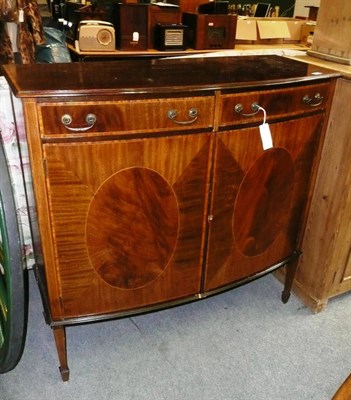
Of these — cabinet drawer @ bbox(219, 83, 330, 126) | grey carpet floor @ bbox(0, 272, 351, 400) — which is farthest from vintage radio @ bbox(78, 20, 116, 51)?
cabinet drawer @ bbox(219, 83, 330, 126)

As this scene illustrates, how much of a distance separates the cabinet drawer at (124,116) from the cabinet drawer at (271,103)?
64mm

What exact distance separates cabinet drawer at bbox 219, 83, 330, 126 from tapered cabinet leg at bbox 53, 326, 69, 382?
2.86 ft

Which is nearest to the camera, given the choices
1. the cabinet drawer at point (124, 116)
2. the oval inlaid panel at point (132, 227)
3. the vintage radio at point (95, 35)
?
the cabinet drawer at point (124, 116)

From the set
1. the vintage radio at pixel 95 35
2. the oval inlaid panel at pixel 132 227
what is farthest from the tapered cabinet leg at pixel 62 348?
the vintage radio at pixel 95 35

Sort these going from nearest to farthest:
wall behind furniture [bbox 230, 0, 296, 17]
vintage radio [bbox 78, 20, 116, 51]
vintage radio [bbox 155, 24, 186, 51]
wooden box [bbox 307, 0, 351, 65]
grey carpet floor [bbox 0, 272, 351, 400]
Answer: grey carpet floor [bbox 0, 272, 351, 400], wooden box [bbox 307, 0, 351, 65], vintage radio [bbox 78, 20, 116, 51], vintage radio [bbox 155, 24, 186, 51], wall behind furniture [bbox 230, 0, 296, 17]

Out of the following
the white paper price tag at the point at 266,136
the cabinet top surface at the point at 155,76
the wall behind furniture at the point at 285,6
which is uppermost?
the wall behind furniture at the point at 285,6

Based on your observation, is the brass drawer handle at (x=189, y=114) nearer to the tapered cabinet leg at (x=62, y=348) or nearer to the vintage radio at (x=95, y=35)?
the tapered cabinet leg at (x=62, y=348)

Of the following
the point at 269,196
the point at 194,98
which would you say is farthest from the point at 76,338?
the point at 194,98

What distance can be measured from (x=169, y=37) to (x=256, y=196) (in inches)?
94.3

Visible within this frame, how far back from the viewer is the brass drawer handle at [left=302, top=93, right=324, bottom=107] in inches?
53.2

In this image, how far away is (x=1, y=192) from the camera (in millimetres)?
925

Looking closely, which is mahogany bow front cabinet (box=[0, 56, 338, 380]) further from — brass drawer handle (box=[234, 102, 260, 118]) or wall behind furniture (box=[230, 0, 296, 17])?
wall behind furniture (box=[230, 0, 296, 17])

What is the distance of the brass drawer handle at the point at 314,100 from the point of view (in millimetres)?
1350

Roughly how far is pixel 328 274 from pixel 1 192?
1371 mm
